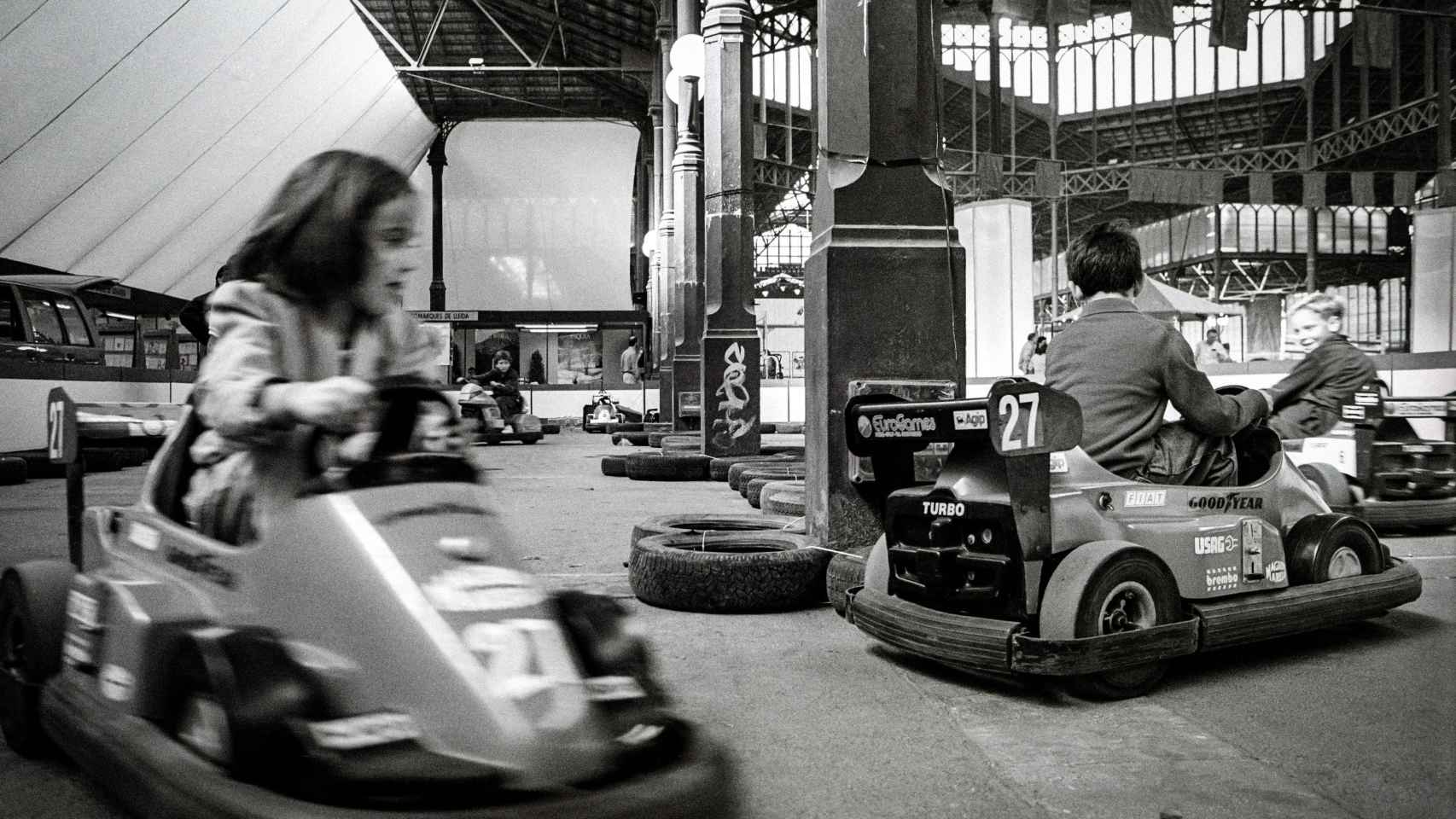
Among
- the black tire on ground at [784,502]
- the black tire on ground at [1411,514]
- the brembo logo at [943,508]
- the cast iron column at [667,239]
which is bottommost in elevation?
the black tire on ground at [1411,514]

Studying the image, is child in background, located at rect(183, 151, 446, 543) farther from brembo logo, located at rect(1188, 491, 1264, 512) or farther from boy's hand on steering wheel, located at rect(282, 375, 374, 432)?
brembo logo, located at rect(1188, 491, 1264, 512)

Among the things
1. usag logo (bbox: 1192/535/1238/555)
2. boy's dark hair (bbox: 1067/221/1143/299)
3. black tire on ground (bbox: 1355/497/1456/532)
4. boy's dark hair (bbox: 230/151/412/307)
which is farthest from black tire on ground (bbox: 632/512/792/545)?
black tire on ground (bbox: 1355/497/1456/532)

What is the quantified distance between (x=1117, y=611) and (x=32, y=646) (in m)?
2.45

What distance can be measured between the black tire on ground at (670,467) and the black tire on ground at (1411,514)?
508cm

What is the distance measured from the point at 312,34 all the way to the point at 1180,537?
18.0 meters

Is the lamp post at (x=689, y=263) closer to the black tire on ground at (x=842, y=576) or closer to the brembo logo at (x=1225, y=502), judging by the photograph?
the black tire on ground at (x=842, y=576)

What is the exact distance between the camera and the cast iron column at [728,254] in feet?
30.3

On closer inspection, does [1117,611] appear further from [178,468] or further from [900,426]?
[178,468]

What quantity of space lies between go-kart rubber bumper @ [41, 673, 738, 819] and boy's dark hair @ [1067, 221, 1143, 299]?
7.33 ft

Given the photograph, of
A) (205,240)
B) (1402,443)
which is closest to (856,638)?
(1402,443)

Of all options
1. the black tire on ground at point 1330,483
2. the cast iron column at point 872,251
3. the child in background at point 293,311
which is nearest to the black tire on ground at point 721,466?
the black tire on ground at point 1330,483

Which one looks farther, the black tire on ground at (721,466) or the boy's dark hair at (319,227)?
the black tire on ground at (721,466)

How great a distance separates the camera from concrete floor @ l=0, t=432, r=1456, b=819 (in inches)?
79.5

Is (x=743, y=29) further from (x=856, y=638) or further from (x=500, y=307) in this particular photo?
(x=500, y=307)
